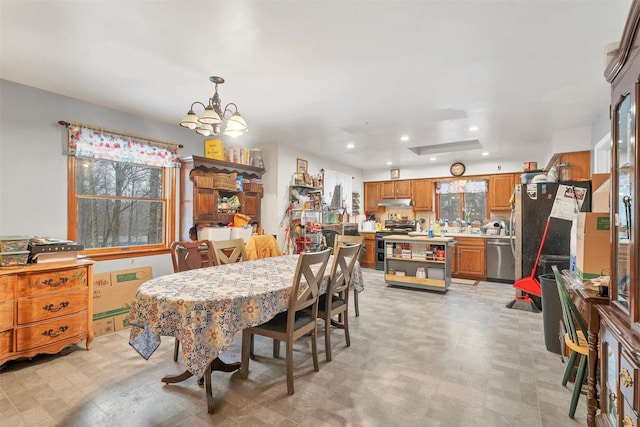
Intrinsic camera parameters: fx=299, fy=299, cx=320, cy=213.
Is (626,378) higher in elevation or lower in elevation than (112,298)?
higher

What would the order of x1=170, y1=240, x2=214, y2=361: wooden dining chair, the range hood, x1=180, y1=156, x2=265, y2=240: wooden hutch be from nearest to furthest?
x1=170, y1=240, x2=214, y2=361: wooden dining chair → x1=180, y1=156, x2=265, y2=240: wooden hutch → the range hood

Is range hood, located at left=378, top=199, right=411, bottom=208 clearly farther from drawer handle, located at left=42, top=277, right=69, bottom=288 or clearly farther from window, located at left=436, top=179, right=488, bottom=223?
drawer handle, located at left=42, top=277, right=69, bottom=288

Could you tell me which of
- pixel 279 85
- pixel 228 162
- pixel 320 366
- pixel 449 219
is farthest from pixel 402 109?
pixel 449 219

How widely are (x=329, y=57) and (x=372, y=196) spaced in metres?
5.70

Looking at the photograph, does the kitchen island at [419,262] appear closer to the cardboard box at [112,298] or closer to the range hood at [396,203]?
the range hood at [396,203]

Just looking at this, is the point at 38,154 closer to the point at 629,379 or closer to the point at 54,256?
the point at 54,256

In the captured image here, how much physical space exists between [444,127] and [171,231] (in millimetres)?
3970

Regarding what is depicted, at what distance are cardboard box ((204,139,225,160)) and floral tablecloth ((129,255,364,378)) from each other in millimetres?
2440

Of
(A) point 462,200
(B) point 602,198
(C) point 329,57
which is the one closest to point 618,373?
(B) point 602,198

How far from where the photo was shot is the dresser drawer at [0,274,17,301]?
232 cm

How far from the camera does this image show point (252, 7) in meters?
1.76

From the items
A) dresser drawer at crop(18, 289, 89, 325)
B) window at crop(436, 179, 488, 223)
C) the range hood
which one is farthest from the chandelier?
window at crop(436, 179, 488, 223)

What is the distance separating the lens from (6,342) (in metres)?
2.31

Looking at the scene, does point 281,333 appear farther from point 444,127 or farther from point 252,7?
point 444,127
